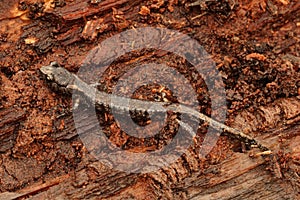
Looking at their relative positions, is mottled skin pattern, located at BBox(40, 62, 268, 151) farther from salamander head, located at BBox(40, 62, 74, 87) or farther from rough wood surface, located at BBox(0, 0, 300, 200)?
rough wood surface, located at BBox(0, 0, 300, 200)

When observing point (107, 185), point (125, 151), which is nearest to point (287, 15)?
point (125, 151)

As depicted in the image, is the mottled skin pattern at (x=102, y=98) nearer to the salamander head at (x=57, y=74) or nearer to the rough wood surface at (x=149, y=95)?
the salamander head at (x=57, y=74)

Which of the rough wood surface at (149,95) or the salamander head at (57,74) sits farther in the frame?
the salamander head at (57,74)

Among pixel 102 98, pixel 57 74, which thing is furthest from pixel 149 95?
pixel 57 74

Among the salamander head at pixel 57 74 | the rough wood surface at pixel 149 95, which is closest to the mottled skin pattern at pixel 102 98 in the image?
the salamander head at pixel 57 74

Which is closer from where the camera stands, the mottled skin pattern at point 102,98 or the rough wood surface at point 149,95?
the rough wood surface at point 149,95

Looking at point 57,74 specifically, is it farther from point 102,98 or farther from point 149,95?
point 149,95

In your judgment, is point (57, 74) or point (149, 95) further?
point (149, 95)

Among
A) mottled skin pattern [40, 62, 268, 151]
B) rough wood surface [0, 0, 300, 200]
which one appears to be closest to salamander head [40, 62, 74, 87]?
mottled skin pattern [40, 62, 268, 151]
